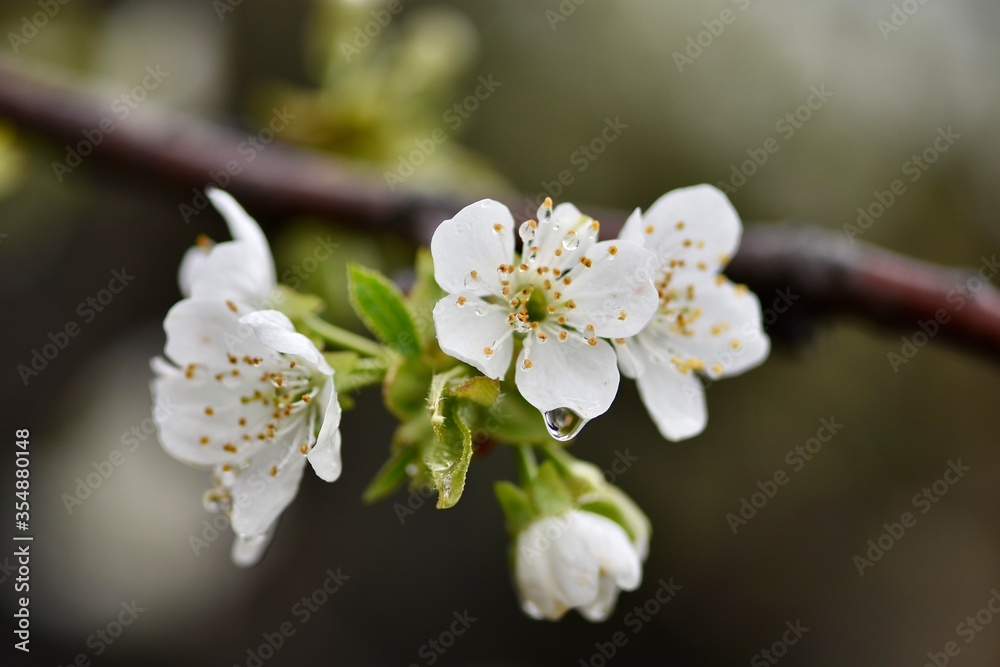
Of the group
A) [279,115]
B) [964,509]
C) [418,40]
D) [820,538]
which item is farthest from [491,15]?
[964,509]

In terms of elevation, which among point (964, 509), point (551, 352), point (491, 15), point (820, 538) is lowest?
point (820, 538)

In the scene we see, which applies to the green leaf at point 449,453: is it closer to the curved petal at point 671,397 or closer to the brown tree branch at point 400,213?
the curved petal at point 671,397

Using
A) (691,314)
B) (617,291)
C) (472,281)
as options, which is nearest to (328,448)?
(472,281)

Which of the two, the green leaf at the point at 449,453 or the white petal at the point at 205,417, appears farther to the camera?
the white petal at the point at 205,417

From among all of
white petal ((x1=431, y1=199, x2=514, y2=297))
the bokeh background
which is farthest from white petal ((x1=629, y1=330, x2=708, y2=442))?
the bokeh background

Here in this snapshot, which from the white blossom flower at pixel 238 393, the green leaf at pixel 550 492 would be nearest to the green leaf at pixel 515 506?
the green leaf at pixel 550 492

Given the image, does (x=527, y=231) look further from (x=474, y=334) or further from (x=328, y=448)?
(x=328, y=448)

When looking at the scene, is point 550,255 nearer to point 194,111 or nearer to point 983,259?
point 194,111
